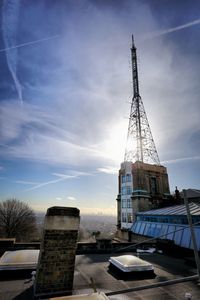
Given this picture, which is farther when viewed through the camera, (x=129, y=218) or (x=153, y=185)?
(x=153, y=185)

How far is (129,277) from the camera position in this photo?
686 cm

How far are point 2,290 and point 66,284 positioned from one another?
2042 millimetres

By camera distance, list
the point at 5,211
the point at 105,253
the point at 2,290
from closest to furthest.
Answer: the point at 2,290 → the point at 105,253 → the point at 5,211

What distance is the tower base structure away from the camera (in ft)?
132

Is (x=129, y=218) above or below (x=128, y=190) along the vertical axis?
below

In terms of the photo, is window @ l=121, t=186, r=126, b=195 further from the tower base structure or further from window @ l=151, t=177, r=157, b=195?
window @ l=151, t=177, r=157, b=195

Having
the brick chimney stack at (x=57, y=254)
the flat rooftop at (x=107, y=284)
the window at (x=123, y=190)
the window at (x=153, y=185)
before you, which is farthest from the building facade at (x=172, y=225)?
the window at (x=123, y=190)

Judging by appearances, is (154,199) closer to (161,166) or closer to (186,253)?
(161,166)

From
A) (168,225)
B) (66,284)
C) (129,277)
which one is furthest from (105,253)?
(168,225)

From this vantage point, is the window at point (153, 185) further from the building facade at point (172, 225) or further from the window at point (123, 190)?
the building facade at point (172, 225)

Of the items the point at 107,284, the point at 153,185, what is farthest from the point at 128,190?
the point at 107,284

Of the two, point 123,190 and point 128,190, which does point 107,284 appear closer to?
point 128,190

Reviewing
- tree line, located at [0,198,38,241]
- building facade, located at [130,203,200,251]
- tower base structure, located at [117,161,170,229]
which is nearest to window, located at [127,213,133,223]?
tower base structure, located at [117,161,170,229]

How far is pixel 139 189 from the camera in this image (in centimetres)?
4091
